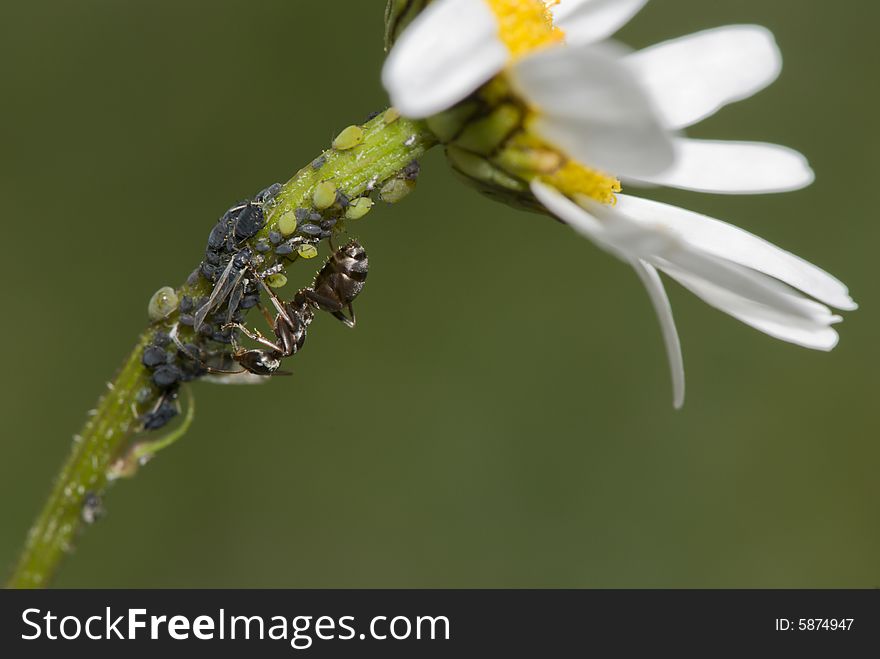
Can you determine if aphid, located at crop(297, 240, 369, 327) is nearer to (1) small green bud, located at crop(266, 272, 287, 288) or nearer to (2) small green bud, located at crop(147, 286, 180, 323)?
(1) small green bud, located at crop(266, 272, 287, 288)

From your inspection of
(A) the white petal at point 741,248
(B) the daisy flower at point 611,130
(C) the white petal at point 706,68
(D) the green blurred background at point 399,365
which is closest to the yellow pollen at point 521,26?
(B) the daisy flower at point 611,130

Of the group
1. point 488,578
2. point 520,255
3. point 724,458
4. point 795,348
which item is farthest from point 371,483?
point 795,348

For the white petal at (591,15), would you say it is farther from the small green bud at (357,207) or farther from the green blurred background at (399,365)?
the green blurred background at (399,365)

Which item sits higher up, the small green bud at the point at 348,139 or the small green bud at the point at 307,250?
the small green bud at the point at 348,139

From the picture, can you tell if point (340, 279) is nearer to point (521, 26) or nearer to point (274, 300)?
point (274, 300)

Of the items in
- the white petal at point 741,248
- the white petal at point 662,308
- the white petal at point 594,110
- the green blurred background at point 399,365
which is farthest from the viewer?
the green blurred background at point 399,365

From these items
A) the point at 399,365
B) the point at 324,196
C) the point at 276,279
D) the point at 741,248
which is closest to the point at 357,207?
the point at 324,196

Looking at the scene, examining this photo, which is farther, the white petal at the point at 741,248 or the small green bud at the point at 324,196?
the white petal at the point at 741,248
